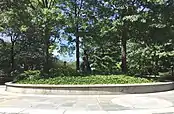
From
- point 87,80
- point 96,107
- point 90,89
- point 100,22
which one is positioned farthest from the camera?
point 100,22

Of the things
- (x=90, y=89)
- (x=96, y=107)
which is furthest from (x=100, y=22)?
(x=96, y=107)

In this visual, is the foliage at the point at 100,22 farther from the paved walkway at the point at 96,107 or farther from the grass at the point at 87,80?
the paved walkway at the point at 96,107

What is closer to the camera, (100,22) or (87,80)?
(87,80)

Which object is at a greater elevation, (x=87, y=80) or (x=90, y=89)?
(x=87, y=80)

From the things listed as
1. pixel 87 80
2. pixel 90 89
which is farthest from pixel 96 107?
pixel 87 80

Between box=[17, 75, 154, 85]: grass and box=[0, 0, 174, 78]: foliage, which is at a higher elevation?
box=[0, 0, 174, 78]: foliage

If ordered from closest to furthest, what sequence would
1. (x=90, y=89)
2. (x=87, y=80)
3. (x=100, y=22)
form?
1. (x=90, y=89)
2. (x=87, y=80)
3. (x=100, y=22)

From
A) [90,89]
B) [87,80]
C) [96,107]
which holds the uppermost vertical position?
[87,80]

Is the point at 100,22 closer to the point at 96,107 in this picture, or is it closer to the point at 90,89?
the point at 90,89

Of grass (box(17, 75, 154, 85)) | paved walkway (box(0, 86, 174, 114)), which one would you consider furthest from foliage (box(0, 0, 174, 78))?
paved walkway (box(0, 86, 174, 114))

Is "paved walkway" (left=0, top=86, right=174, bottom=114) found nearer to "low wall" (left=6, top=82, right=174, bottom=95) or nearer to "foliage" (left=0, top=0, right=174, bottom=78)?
"low wall" (left=6, top=82, right=174, bottom=95)

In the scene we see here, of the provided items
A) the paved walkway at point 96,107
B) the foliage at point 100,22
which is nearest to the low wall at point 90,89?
the paved walkway at point 96,107

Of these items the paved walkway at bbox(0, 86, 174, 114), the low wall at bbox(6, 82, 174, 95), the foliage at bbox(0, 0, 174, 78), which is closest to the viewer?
the paved walkway at bbox(0, 86, 174, 114)

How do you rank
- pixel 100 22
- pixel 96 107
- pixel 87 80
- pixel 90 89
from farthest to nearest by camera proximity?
pixel 100 22
pixel 87 80
pixel 90 89
pixel 96 107
